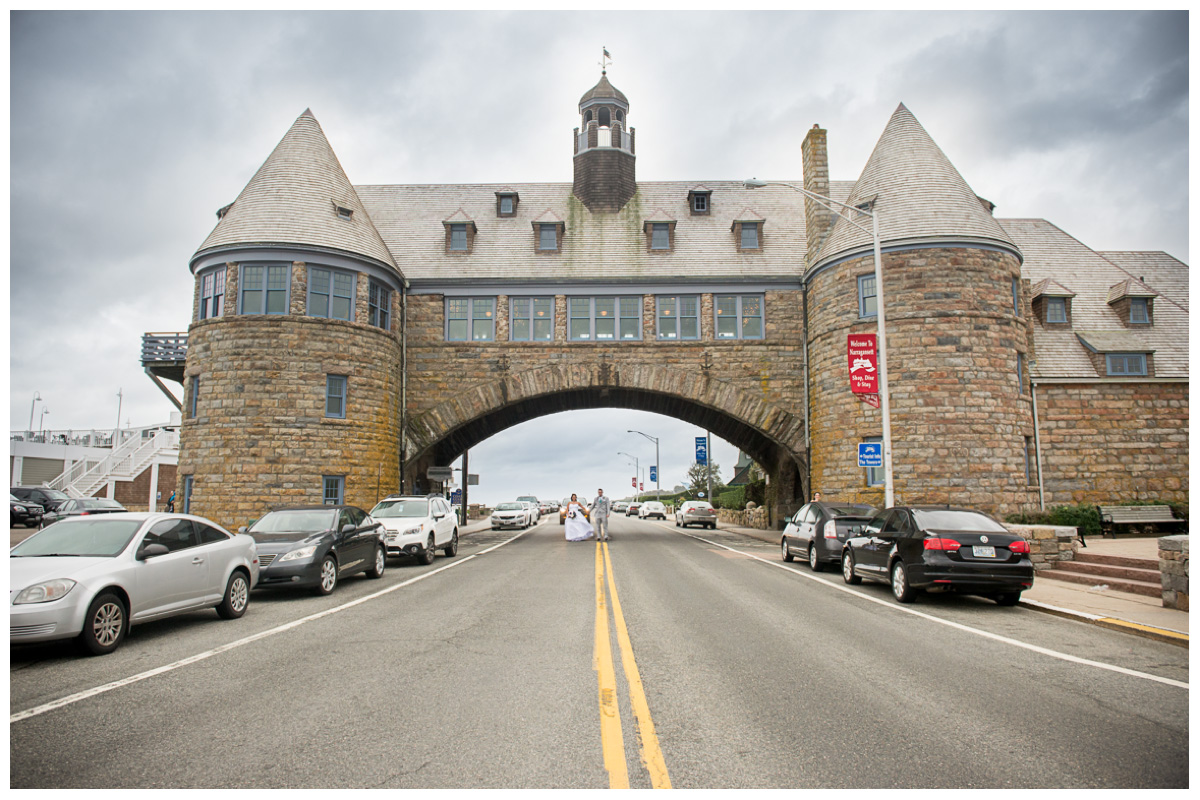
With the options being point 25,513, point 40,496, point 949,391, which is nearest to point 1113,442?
point 949,391

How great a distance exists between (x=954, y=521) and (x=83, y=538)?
37.6 ft

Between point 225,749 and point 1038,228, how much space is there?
1423 inches

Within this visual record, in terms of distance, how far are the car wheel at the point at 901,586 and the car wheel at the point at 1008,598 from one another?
3.91 feet

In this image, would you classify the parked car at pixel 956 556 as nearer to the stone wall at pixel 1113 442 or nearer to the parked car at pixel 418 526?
the parked car at pixel 418 526

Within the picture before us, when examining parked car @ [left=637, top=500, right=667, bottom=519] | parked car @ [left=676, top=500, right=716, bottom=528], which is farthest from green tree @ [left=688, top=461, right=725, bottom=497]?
parked car @ [left=676, top=500, right=716, bottom=528]

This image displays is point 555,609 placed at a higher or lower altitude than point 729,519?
higher

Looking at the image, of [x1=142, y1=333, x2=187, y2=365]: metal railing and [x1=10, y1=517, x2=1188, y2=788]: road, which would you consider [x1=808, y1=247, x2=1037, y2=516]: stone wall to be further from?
[x1=142, y1=333, x2=187, y2=365]: metal railing

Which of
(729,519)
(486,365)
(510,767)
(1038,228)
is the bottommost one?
(729,519)

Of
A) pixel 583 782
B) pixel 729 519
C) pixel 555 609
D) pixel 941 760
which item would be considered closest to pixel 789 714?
pixel 941 760

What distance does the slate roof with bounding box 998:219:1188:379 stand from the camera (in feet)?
84.2

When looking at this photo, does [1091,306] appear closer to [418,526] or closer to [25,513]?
[418,526]

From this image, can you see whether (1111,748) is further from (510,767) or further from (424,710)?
(424,710)

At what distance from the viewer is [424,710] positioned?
17.2 feet

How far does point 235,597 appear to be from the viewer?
9922 millimetres
